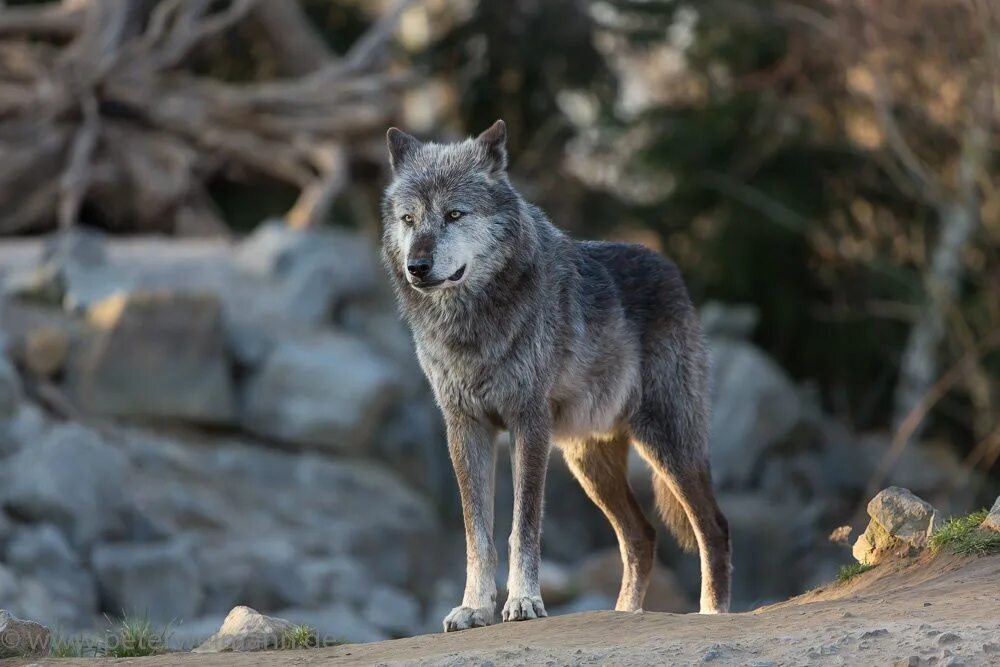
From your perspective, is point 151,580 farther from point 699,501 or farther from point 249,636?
point 249,636

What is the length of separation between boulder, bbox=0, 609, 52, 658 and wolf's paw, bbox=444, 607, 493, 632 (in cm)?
162

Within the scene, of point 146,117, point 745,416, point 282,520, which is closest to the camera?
point 282,520

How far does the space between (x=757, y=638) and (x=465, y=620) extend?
1392 mm

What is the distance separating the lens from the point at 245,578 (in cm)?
1362

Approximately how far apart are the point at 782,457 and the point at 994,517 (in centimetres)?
1330

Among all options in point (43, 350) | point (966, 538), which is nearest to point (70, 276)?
point (43, 350)

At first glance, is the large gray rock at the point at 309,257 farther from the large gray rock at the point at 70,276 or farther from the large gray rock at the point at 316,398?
the large gray rock at the point at 70,276

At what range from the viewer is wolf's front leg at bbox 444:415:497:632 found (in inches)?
250

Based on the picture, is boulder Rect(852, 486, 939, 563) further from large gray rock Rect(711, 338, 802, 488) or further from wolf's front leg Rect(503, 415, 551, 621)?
large gray rock Rect(711, 338, 802, 488)

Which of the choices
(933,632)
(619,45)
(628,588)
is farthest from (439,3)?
(933,632)

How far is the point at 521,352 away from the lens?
668 cm

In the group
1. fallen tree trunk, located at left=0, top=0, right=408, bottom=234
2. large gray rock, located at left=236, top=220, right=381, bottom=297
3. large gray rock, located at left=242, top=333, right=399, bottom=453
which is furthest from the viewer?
fallen tree trunk, located at left=0, top=0, right=408, bottom=234

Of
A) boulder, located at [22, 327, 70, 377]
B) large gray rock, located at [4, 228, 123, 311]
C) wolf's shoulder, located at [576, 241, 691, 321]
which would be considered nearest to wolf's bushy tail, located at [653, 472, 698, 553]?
wolf's shoulder, located at [576, 241, 691, 321]

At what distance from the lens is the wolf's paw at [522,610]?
6.23m
